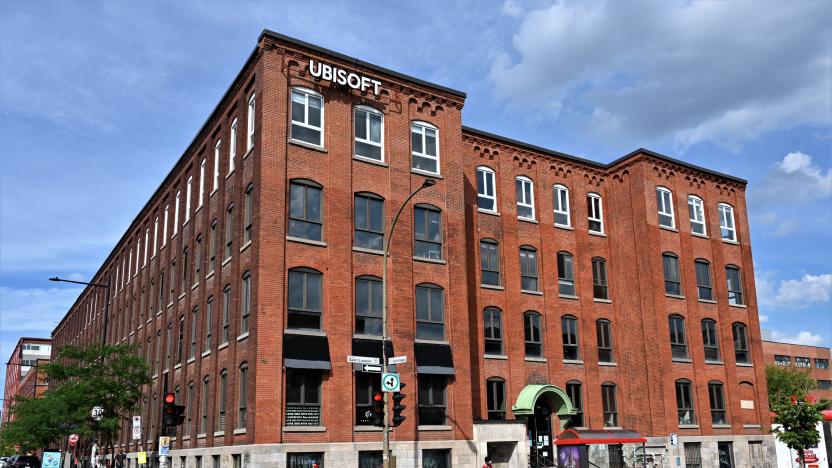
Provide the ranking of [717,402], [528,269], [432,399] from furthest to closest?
[717,402], [528,269], [432,399]

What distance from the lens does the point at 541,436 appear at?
3641 cm

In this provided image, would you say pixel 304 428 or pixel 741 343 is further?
pixel 741 343

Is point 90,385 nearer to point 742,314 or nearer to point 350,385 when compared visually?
point 350,385

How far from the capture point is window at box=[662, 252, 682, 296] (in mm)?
40938

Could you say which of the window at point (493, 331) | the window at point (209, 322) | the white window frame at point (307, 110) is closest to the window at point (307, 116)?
the white window frame at point (307, 110)

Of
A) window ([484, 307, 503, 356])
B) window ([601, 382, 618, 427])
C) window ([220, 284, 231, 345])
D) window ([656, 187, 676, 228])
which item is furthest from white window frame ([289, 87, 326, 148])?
window ([656, 187, 676, 228])

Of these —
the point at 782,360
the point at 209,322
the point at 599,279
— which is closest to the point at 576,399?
the point at 599,279

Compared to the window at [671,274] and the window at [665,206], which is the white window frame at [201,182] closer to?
the window at [665,206]

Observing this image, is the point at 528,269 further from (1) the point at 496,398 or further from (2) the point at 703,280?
(2) the point at 703,280

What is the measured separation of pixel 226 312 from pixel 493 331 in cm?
1204

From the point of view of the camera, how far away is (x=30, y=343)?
147 metres

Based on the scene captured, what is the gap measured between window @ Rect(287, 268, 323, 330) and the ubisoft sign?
7.85m

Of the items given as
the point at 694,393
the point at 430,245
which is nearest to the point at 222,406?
the point at 430,245

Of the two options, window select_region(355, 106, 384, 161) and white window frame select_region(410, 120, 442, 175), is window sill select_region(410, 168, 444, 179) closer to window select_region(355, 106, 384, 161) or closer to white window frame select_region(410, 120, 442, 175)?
white window frame select_region(410, 120, 442, 175)
